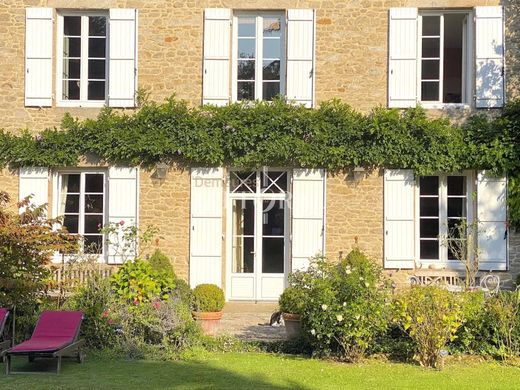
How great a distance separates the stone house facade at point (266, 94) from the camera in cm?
1201

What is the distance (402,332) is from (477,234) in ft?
13.3

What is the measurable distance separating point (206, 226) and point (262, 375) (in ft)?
16.4

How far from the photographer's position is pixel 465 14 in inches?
488

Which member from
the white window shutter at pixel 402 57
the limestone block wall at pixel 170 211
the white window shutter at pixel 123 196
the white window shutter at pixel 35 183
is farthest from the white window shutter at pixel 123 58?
the white window shutter at pixel 402 57

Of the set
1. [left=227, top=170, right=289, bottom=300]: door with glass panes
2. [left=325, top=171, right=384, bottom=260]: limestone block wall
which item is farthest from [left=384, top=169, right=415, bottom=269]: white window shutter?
[left=227, top=170, right=289, bottom=300]: door with glass panes

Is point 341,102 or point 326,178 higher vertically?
point 341,102

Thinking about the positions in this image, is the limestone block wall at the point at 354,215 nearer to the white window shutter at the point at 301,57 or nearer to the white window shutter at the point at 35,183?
the white window shutter at the point at 301,57

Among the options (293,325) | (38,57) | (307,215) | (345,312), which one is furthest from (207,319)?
(38,57)

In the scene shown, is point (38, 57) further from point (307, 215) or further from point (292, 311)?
point (292, 311)

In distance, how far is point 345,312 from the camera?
793 centimetres

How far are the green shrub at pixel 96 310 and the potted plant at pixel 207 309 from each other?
1.16 meters

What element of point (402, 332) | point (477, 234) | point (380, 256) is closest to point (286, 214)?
point (380, 256)

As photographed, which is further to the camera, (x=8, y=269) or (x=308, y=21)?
(x=308, y=21)

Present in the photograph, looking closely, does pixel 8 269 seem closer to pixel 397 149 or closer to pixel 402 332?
pixel 402 332
